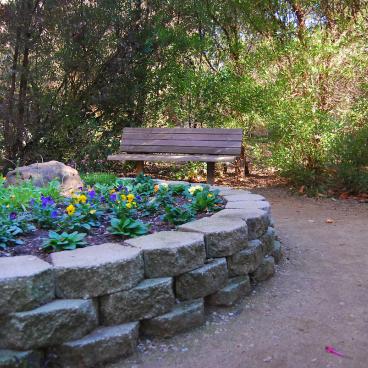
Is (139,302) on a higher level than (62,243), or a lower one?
lower

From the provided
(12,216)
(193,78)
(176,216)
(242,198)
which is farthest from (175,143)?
(12,216)

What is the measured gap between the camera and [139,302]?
231 cm

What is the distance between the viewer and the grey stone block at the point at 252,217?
3072mm

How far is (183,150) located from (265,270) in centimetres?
377

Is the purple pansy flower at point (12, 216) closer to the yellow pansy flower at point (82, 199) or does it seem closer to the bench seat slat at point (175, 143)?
the yellow pansy flower at point (82, 199)

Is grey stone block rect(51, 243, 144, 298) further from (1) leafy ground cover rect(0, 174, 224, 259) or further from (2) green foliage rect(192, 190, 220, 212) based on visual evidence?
(2) green foliage rect(192, 190, 220, 212)

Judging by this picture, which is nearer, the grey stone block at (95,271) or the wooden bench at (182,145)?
the grey stone block at (95,271)

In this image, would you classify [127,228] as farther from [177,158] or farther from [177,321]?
[177,158]

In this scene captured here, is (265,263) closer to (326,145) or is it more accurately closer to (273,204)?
(273,204)

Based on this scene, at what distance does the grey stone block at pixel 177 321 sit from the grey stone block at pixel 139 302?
42 millimetres

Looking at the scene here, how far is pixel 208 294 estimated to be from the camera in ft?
8.66

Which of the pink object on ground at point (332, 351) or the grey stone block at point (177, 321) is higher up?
the grey stone block at point (177, 321)

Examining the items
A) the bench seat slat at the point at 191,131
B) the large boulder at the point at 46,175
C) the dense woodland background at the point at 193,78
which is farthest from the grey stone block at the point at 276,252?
the bench seat slat at the point at 191,131

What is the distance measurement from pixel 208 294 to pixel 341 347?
2.48ft
